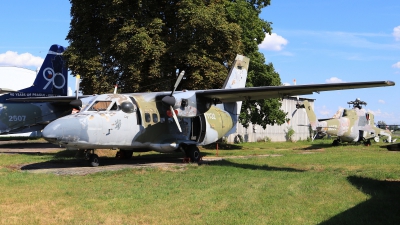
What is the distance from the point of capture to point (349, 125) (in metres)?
32.5

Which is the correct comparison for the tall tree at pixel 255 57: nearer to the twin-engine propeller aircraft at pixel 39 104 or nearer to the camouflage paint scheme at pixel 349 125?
the camouflage paint scheme at pixel 349 125

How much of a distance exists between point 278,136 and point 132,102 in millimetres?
34243

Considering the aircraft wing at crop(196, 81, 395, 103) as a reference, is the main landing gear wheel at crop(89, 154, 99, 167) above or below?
below

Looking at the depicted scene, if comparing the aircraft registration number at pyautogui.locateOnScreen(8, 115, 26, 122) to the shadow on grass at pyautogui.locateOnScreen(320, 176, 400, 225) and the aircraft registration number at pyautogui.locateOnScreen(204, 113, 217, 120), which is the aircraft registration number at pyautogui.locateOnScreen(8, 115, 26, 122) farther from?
the shadow on grass at pyautogui.locateOnScreen(320, 176, 400, 225)

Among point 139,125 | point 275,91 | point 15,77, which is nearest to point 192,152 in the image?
point 139,125

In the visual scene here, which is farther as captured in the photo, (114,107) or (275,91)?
(275,91)

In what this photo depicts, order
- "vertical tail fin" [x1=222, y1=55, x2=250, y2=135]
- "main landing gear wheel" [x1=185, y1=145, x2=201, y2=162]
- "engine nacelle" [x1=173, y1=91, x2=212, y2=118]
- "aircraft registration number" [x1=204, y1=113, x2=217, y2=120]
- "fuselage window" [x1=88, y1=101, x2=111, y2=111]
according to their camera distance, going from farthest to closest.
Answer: "vertical tail fin" [x1=222, y1=55, x2=250, y2=135], "aircraft registration number" [x1=204, y1=113, x2=217, y2=120], "main landing gear wheel" [x1=185, y1=145, x2=201, y2=162], "engine nacelle" [x1=173, y1=91, x2=212, y2=118], "fuselage window" [x1=88, y1=101, x2=111, y2=111]

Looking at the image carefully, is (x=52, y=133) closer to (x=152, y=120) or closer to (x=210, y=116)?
(x=152, y=120)

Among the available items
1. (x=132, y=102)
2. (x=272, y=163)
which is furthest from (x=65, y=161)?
(x=272, y=163)

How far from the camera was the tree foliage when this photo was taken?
24.4 m

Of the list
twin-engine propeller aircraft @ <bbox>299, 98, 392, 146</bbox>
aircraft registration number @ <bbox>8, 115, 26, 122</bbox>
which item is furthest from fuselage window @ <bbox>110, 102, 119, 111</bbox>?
twin-engine propeller aircraft @ <bbox>299, 98, 392, 146</bbox>

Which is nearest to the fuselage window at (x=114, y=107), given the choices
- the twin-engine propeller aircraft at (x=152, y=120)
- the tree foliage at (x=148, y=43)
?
the twin-engine propeller aircraft at (x=152, y=120)

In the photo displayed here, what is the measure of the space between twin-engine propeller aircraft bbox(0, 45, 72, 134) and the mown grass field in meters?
16.8

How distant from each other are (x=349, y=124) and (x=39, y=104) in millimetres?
24317
